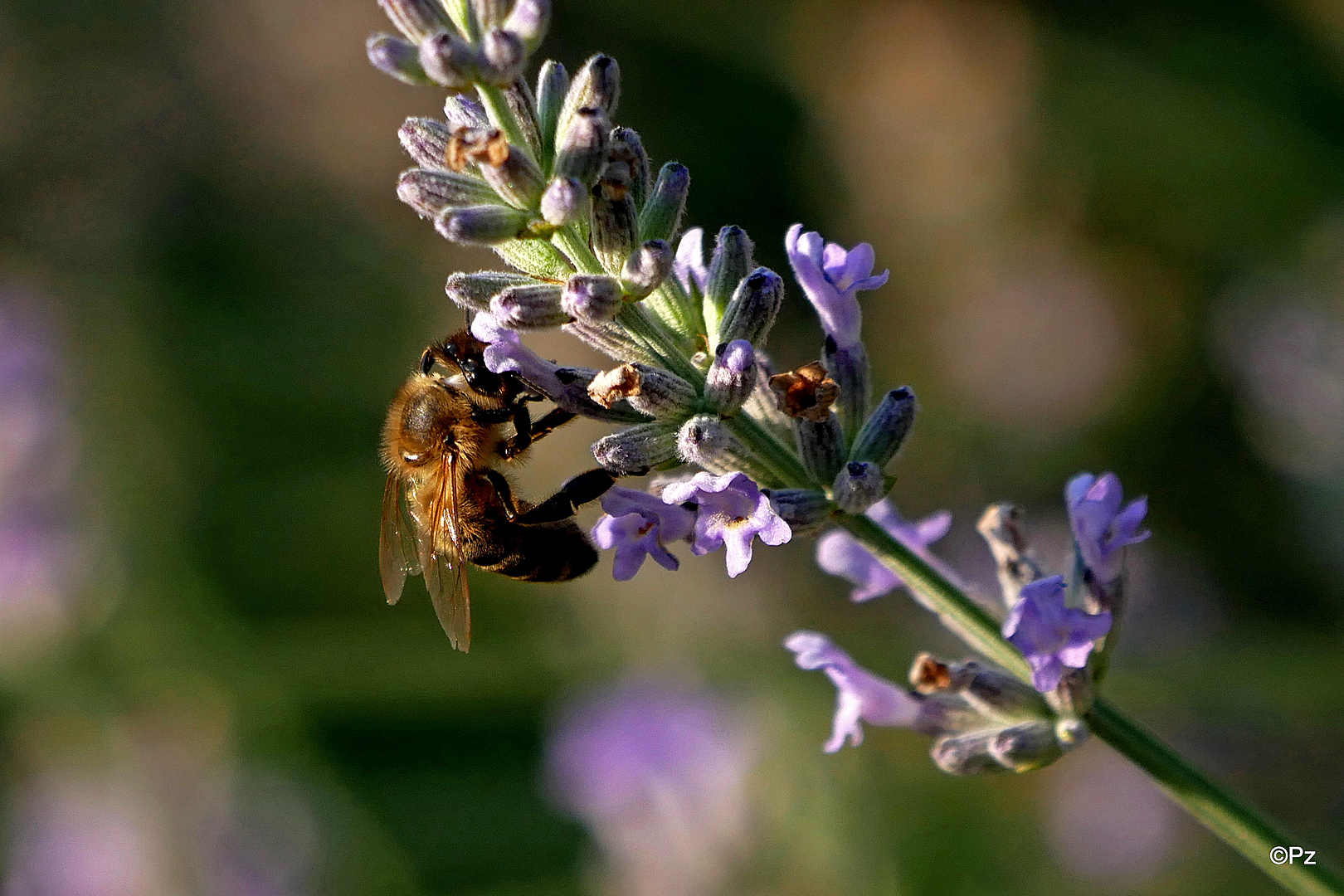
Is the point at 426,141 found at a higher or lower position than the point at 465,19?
lower

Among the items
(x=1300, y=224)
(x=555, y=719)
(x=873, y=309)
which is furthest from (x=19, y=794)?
(x=1300, y=224)

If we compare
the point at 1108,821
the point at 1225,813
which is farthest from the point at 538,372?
the point at 1108,821

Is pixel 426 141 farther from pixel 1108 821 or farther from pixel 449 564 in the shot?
pixel 1108 821

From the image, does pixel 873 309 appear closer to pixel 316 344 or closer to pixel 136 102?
pixel 316 344

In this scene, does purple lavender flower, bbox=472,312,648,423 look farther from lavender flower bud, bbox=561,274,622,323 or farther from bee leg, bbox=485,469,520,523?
bee leg, bbox=485,469,520,523

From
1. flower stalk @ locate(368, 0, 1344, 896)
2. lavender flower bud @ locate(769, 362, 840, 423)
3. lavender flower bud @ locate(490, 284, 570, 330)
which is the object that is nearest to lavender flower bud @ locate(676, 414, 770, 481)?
A: flower stalk @ locate(368, 0, 1344, 896)
